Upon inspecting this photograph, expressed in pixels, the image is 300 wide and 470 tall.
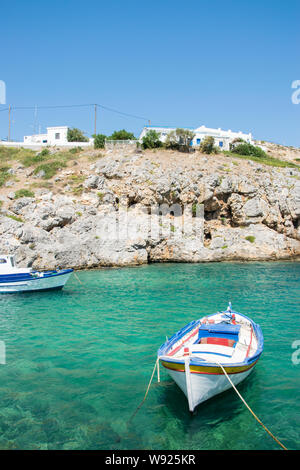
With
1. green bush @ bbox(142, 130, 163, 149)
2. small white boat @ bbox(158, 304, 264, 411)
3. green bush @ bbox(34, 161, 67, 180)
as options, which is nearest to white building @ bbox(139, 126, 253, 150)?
green bush @ bbox(142, 130, 163, 149)

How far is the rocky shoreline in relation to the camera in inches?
1280

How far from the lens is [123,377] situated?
10398 millimetres

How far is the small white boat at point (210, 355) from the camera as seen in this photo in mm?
8172

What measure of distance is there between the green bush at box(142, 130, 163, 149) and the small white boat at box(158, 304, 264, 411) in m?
38.9

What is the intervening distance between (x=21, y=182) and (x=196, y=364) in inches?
1537

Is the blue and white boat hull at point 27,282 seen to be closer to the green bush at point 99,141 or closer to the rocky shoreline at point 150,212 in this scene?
the rocky shoreline at point 150,212

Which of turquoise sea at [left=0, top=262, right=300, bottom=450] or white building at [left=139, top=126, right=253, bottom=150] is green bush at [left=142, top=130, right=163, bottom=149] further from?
turquoise sea at [left=0, top=262, right=300, bottom=450]

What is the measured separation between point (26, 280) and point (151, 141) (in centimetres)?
3278

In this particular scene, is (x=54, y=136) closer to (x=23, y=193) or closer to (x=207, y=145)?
(x=23, y=193)

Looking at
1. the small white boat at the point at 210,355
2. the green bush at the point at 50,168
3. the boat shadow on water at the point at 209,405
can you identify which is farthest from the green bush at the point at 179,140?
the boat shadow on water at the point at 209,405

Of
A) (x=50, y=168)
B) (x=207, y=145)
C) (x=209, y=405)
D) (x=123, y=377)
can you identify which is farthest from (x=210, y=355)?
(x=207, y=145)

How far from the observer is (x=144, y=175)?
131 ft

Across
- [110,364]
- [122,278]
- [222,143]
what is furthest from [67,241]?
[222,143]
